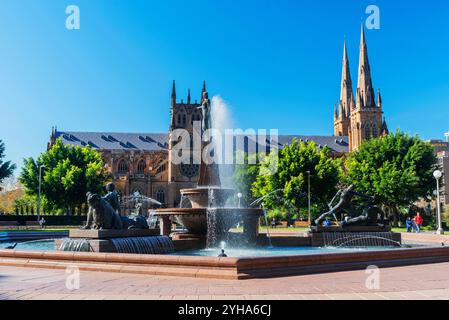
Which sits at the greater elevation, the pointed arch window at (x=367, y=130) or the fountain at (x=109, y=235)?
the pointed arch window at (x=367, y=130)

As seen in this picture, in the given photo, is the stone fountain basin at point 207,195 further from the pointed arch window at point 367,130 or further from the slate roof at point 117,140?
the pointed arch window at point 367,130

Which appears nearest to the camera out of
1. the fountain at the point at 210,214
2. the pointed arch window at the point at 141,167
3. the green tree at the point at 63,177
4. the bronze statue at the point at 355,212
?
the fountain at the point at 210,214

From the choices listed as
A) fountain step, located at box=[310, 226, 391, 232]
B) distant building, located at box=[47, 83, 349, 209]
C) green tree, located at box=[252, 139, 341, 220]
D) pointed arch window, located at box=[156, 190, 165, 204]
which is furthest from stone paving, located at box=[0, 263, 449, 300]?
pointed arch window, located at box=[156, 190, 165, 204]

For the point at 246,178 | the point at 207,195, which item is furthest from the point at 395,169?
the point at 207,195

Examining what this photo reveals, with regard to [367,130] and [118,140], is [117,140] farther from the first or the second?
[367,130]

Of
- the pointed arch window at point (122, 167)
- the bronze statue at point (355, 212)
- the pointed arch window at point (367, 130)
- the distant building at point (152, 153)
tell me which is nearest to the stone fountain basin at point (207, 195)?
the bronze statue at point (355, 212)

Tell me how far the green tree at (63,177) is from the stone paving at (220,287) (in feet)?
167

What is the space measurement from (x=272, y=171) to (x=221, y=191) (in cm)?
3676

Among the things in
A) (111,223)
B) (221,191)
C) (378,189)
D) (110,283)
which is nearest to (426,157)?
(378,189)

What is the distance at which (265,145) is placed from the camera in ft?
352

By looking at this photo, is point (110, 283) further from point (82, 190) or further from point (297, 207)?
point (82, 190)

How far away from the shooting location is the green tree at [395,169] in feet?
161

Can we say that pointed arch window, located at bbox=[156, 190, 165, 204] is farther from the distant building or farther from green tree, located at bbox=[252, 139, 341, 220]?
green tree, located at bbox=[252, 139, 341, 220]

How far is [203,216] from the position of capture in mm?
17641
